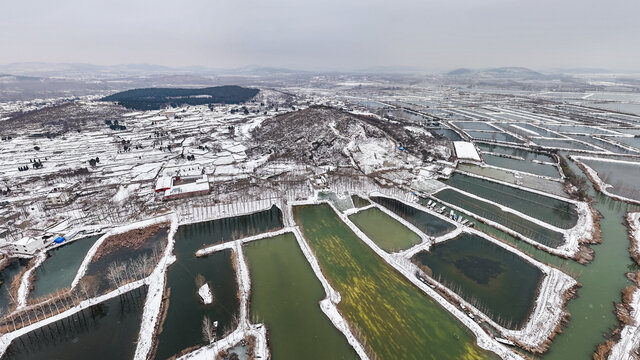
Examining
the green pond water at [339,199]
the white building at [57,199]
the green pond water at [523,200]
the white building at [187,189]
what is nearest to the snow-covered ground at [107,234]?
the white building at [187,189]

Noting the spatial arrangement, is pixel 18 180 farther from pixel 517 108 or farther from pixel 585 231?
pixel 517 108

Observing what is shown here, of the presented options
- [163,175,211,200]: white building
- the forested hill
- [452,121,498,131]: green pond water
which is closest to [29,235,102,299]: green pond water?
[163,175,211,200]: white building

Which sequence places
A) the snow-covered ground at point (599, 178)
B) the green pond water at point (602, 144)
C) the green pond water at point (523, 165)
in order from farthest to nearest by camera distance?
1. the green pond water at point (602, 144)
2. the green pond water at point (523, 165)
3. the snow-covered ground at point (599, 178)

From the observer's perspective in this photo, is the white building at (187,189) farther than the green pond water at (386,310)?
Yes

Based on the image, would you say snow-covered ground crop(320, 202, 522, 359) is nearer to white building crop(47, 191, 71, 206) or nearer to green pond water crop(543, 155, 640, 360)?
green pond water crop(543, 155, 640, 360)

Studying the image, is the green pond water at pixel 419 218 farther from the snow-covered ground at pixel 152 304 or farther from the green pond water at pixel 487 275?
the snow-covered ground at pixel 152 304

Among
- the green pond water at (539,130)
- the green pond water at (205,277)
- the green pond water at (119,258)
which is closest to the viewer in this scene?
the green pond water at (205,277)
